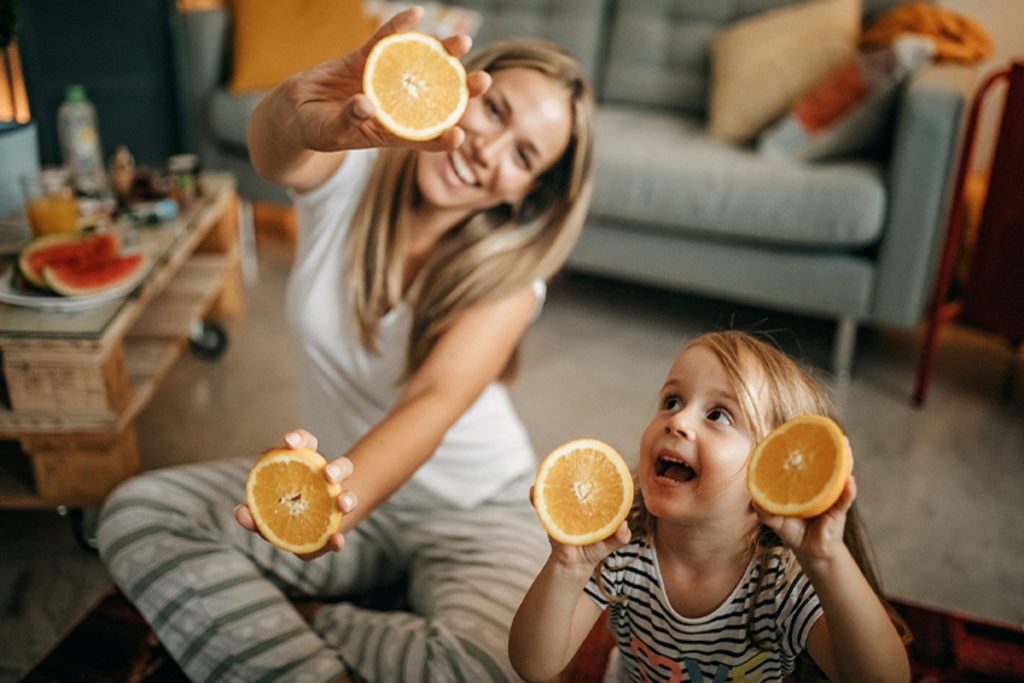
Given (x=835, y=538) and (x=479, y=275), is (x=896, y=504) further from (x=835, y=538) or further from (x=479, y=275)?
(x=835, y=538)

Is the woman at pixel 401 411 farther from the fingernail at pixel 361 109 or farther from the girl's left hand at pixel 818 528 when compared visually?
the girl's left hand at pixel 818 528

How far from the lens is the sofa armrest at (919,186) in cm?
220

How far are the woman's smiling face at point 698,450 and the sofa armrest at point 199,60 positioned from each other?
8.64 ft

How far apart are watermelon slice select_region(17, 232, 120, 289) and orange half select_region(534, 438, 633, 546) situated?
1119 millimetres

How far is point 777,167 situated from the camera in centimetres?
246

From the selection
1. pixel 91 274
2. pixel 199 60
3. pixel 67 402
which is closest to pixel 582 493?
pixel 67 402

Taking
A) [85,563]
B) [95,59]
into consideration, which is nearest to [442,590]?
[85,563]

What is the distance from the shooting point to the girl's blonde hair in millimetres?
932

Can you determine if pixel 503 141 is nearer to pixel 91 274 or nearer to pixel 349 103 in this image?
pixel 349 103

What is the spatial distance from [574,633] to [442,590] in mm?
328

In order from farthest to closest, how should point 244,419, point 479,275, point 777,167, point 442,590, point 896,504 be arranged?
1. point 777,167
2. point 244,419
3. point 896,504
4. point 479,275
5. point 442,590

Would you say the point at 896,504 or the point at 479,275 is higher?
the point at 479,275

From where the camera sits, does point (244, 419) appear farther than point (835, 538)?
Yes

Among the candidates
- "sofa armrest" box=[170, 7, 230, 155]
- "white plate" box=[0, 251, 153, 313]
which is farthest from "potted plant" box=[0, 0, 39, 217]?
"sofa armrest" box=[170, 7, 230, 155]
